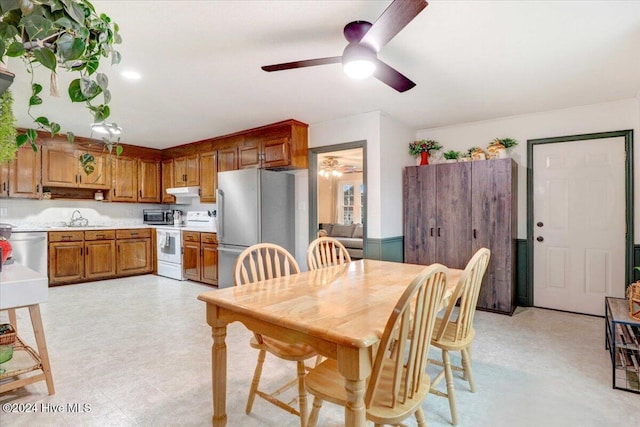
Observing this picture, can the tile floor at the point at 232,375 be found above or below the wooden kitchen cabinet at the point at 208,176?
below

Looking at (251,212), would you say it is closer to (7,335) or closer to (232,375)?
(232,375)

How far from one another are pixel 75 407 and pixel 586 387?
3.14 m

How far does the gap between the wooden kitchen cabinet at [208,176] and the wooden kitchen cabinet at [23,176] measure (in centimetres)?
214

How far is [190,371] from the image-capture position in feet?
7.64

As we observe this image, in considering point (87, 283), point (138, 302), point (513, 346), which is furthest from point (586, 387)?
point (87, 283)

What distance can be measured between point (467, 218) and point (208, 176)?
12.4 feet

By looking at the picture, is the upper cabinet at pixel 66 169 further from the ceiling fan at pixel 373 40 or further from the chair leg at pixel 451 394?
the chair leg at pixel 451 394

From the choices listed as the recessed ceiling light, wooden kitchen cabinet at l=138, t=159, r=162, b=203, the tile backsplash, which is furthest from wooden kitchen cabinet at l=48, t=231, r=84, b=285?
the recessed ceiling light

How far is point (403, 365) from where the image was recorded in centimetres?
123

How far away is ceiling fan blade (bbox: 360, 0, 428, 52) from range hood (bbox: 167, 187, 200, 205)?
14.1ft

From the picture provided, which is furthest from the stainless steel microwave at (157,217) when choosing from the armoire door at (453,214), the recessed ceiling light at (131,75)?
the armoire door at (453,214)

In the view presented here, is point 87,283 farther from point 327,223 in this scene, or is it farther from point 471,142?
point 471,142

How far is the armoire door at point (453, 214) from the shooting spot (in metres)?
3.81

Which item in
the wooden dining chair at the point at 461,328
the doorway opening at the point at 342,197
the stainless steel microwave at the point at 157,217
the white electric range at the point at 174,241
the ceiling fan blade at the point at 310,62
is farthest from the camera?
the doorway opening at the point at 342,197
